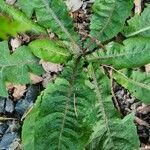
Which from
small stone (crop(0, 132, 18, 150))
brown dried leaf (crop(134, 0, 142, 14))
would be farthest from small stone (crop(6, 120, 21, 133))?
brown dried leaf (crop(134, 0, 142, 14))

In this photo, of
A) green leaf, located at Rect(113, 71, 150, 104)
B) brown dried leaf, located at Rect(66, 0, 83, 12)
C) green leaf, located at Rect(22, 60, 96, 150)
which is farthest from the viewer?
brown dried leaf, located at Rect(66, 0, 83, 12)

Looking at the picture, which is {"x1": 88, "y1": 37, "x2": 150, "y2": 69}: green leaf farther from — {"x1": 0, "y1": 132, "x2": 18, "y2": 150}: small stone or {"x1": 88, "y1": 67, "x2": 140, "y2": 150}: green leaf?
{"x1": 0, "y1": 132, "x2": 18, "y2": 150}: small stone

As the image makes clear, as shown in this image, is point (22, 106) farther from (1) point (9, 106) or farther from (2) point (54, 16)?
(2) point (54, 16)

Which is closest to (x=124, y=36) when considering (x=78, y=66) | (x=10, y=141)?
(x=78, y=66)

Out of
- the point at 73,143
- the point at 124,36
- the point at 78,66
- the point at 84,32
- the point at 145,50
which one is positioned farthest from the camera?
the point at 84,32

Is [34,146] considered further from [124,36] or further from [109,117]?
[124,36]

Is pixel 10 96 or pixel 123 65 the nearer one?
pixel 123 65

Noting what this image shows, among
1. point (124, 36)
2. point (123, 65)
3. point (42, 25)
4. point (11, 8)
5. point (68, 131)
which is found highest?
point (11, 8)
